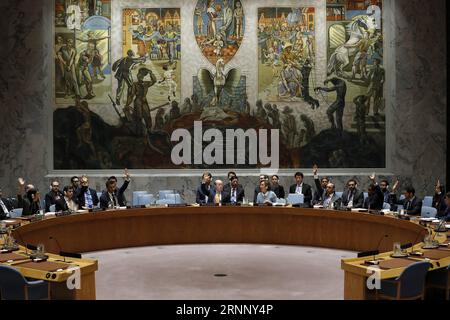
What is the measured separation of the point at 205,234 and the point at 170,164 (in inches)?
141

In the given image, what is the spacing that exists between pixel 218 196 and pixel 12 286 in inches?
287

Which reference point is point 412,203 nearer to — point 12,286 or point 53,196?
point 53,196

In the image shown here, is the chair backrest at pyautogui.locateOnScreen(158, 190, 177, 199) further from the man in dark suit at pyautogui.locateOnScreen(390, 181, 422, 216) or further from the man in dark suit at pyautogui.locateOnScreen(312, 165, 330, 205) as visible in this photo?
the man in dark suit at pyautogui.locateOnScreen(390, 181, 422, 216)

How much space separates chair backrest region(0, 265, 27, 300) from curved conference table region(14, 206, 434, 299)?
13.6ft

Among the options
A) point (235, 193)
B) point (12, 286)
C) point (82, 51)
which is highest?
point (82, 51)

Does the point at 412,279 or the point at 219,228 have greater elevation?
the point at 412,279

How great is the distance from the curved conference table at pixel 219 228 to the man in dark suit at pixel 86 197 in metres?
1.12

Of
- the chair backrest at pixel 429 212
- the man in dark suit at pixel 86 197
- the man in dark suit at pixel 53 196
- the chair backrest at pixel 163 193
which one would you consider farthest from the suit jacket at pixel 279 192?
the man in dark suit at pixel 53 196

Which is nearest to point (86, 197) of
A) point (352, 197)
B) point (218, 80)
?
point (218, 80)

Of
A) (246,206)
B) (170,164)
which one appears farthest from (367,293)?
(170,164)

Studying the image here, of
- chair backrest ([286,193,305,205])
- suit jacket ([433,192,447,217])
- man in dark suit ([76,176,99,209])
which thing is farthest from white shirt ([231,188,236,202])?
suit jacket ([433,192,447,217])

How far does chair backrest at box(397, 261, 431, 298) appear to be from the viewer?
645 cm

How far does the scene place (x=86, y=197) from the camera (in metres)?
13.0

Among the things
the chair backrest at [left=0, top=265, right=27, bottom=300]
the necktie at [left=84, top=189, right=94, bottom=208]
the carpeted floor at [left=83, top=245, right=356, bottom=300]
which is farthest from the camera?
the necktie at [left=84, top=189, right=94, bottom=208]
